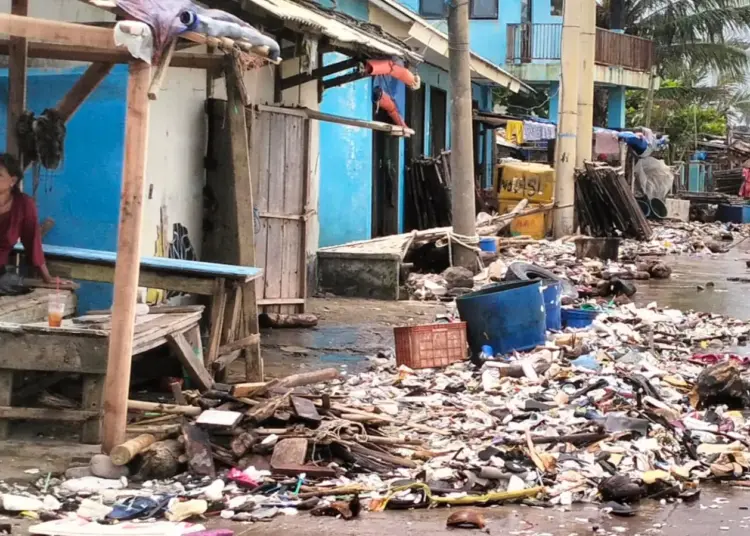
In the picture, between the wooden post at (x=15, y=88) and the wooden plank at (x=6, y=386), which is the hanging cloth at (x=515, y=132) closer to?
the wooden post at (x=15, y=88)

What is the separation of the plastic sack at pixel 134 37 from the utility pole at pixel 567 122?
17131mm

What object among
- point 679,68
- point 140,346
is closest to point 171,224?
point 140,346

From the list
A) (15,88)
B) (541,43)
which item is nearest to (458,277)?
(15,88)

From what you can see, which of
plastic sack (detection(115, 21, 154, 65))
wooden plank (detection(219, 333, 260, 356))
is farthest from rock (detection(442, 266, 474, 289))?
plastic sack (detection(115, 21, 154, 65))

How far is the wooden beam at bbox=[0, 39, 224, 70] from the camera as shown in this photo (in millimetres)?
6505

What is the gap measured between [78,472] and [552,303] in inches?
228

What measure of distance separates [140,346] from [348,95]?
30.9 feet

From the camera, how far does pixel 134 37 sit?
519 cm

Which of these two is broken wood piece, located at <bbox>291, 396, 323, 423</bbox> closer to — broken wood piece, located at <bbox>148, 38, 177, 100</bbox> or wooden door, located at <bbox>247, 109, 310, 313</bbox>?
broken wood piece, located at <bbox>148, 38, 177, 100</bbox>

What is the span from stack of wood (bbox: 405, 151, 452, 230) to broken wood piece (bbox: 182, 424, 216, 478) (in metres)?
13.9

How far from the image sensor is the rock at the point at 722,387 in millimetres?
7266

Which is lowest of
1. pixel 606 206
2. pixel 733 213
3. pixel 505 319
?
pixel 505 319

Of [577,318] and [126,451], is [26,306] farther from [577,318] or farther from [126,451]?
[577,318]

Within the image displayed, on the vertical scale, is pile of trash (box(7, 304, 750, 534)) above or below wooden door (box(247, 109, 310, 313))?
below
